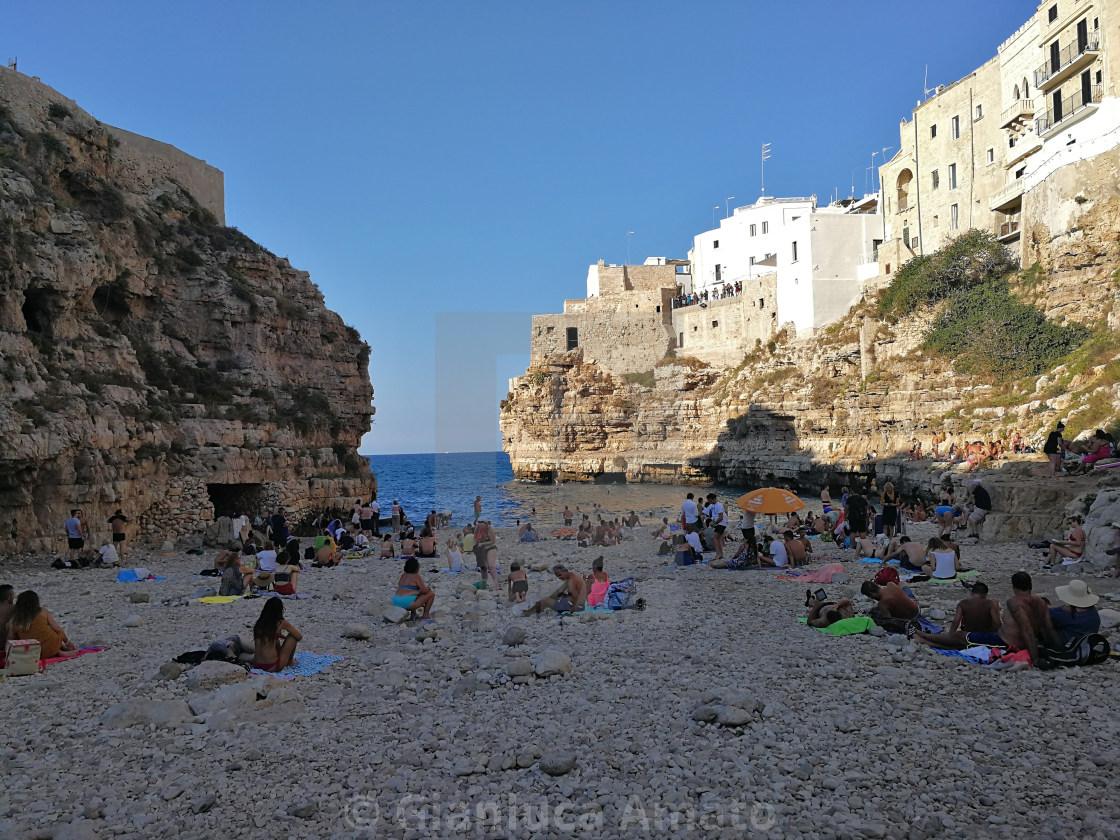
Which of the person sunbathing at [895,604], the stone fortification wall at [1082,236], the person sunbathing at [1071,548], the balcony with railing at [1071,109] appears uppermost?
the balcony with railing at [1071,109]

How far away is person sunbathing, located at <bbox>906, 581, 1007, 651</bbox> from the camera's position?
6988 millimetres

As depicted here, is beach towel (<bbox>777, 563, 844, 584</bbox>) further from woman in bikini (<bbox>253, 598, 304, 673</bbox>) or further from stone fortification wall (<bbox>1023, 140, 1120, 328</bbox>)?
stone fortification wall (<bbox>1023, 140, 1120, 328</bbox>)

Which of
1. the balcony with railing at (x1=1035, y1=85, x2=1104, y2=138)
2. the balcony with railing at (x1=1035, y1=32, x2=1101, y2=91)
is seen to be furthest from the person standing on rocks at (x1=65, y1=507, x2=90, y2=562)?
the balcony with railing at (x1=1035, y1=32, x2=1101, y2=91)

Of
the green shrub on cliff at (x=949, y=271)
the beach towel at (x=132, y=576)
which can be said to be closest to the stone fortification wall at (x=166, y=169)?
the beach towel at (x=132, y=576)

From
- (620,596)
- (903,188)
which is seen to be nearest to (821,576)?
(620,596)

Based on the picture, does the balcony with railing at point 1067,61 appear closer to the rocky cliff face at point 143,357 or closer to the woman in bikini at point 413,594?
the rocky cliff face at point 143,357

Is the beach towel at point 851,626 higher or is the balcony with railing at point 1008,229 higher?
the balcony with railing at point 1008,229

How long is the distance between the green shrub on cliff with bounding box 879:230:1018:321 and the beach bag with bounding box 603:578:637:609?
28.7 metres

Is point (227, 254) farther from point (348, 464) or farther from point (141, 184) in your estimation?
point (348, 464)

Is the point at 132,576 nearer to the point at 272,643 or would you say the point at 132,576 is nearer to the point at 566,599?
the point at 272,643

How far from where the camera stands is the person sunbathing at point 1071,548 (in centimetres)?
1068

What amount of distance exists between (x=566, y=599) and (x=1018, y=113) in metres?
35.0

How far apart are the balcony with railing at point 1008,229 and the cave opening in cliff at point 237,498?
32.8 meters

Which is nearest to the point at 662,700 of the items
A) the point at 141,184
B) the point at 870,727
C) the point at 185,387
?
the point at 870,727
